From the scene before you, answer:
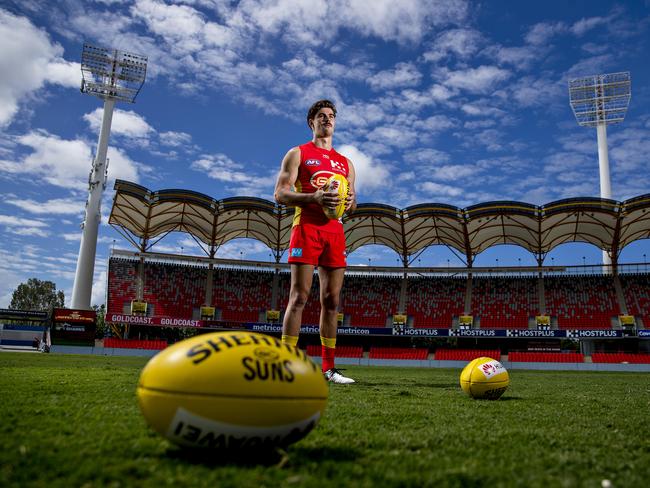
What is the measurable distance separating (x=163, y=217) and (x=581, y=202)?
2990 centimetres

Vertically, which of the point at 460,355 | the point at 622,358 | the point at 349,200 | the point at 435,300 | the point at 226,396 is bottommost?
the point at 460,355

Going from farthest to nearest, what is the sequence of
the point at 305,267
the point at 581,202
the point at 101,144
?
the point at 101,144 < the point at 581,202 < the point at 305,267

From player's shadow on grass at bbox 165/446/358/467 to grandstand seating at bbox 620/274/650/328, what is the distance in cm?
4021

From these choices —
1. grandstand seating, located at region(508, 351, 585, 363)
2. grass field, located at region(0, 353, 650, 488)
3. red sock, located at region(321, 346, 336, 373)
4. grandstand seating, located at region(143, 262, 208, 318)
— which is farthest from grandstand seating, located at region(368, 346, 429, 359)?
grass field, located at region(0, 353, 650, 488)

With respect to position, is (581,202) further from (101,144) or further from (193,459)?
(101,144)

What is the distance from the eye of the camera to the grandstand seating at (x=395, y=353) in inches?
1403

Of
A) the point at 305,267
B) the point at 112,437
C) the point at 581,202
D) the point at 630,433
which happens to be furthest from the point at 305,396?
the point at 581,202

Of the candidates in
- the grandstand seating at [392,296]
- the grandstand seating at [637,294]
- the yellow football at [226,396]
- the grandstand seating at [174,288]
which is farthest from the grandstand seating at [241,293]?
the yellow football at [226,396]

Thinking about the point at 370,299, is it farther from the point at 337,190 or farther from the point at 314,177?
the point at 337,190

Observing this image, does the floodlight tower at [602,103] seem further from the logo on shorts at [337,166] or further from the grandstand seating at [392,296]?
the logo on shorts at [337,166]

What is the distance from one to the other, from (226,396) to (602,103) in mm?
52949

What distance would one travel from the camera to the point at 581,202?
30.9 m

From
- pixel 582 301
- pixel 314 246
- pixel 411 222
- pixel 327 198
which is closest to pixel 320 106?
pixel 327 198

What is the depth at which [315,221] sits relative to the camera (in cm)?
577
